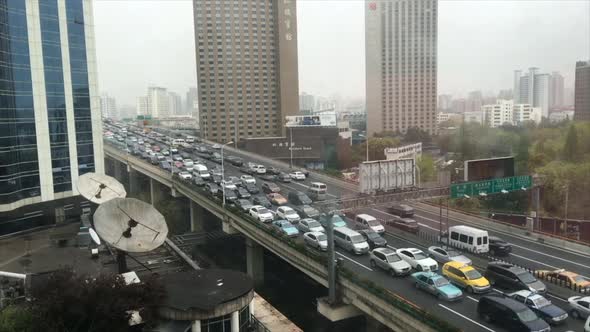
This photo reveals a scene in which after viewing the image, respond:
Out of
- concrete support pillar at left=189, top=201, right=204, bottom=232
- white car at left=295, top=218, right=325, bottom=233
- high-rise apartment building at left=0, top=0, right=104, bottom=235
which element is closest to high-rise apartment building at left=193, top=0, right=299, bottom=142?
concrete support pillar at left=189, top=201, right=204, bottom=232

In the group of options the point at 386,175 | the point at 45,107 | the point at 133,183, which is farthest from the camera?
the point at 133,183

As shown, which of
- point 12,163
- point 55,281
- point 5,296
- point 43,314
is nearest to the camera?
point 43,314

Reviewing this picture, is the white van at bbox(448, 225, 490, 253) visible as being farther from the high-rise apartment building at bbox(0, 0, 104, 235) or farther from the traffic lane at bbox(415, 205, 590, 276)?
the high-rise apartment building at bbox(0, 0, 104, 235)

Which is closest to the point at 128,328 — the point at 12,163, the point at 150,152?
the point at 12,163

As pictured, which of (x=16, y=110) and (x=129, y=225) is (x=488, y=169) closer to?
(x=129, y=225)

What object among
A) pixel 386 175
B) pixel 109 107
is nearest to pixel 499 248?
pixel 386 175

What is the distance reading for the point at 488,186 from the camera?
21.8 metres

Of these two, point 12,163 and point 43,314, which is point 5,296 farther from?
point 12,163

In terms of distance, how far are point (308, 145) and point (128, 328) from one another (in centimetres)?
5063

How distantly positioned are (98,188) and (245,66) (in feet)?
202

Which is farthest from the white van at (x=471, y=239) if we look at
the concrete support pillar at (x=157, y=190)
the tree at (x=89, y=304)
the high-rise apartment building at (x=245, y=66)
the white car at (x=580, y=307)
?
the high-rise apartment building at (x=245, y=66)

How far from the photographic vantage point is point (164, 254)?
1973 cm

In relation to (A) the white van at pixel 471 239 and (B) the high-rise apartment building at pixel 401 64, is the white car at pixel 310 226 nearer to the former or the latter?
(A) the white van at pixel 471 239

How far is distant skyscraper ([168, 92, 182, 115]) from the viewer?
12375 cm
